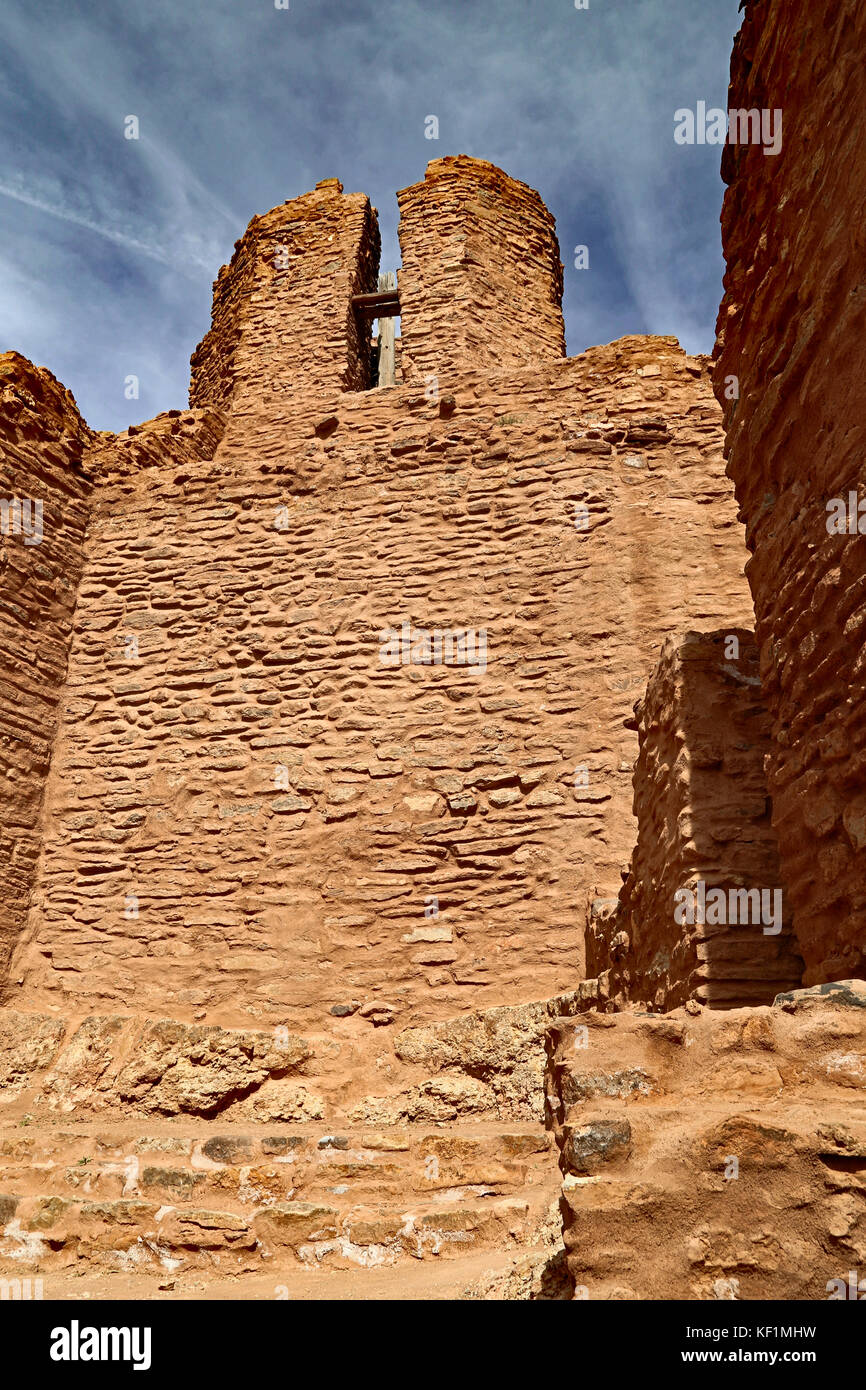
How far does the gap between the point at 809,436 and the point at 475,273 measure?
24.2 feet

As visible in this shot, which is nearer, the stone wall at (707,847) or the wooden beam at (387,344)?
the stone wall at (707,847)

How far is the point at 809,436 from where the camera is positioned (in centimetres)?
293

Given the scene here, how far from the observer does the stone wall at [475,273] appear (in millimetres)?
8945

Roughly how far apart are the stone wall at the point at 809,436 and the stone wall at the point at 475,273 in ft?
18.1

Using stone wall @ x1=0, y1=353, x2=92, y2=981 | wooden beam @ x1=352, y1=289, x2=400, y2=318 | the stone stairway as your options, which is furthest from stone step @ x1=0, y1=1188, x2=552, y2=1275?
wooden beam @ x1=352, y1=289, x2=400, y2=318

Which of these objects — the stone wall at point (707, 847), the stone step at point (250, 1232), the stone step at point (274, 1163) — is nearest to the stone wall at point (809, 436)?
the stone wall at point (707, 847)

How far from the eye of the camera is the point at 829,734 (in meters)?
2.62

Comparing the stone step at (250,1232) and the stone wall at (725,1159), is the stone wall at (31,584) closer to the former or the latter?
the stone step at (250,1232)

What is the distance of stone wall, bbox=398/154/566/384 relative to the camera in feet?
29.3

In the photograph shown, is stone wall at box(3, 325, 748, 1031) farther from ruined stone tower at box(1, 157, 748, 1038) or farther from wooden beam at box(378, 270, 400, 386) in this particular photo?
wooden beam at box(378, 270, 400, 386)

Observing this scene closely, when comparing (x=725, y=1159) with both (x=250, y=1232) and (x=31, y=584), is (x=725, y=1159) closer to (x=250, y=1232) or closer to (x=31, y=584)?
(x=250, y=1232)

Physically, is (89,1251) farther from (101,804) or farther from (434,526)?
(434,526)

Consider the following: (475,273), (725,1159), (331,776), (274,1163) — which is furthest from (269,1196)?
(475,273)

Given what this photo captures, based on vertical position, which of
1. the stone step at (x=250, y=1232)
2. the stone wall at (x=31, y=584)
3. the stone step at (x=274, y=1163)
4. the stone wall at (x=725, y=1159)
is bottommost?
the stone step at (x=250, y=1232)
